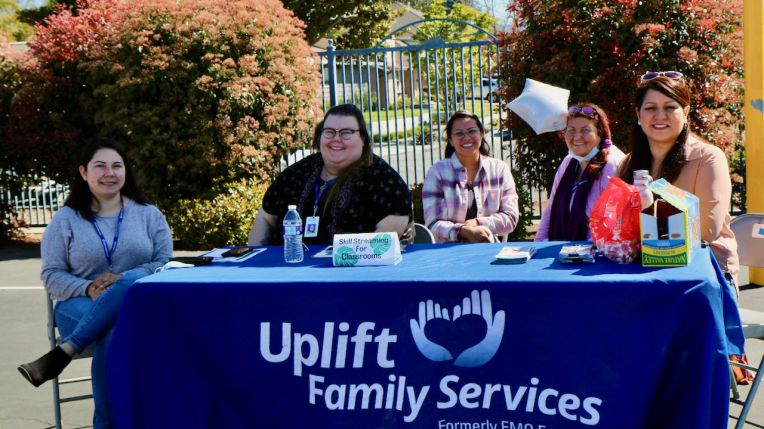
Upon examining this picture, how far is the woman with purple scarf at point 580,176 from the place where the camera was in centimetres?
482

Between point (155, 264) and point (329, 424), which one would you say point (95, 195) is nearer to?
point (155, 264)

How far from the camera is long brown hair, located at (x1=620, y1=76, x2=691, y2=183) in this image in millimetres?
4113

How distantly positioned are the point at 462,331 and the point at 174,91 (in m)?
7.74

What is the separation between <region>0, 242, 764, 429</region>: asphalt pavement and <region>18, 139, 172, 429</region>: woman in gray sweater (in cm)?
74

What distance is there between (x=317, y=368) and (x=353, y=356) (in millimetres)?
163

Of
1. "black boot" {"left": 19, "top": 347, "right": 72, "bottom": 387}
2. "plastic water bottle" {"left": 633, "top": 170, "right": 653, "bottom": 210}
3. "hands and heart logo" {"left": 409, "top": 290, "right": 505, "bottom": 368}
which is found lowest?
"black boot" {"left": 19, "top": 347, "right": 72, "bottom": 387}

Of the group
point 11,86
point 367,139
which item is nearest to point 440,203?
point 367,139

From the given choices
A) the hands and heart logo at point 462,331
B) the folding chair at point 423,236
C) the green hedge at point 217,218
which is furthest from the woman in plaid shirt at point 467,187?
the green hedge at point 217,218

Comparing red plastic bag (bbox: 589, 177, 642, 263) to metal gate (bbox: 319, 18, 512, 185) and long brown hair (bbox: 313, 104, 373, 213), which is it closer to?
long brown hair (bbox: 313, 104, 373, 213)

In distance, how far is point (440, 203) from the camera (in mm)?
5344

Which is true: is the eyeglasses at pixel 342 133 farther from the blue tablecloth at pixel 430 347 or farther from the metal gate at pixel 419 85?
the metal gate at pixel 419 85

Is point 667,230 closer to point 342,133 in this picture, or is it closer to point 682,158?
point 682,158

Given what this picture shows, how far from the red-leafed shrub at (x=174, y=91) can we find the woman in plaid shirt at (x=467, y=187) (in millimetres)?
5247

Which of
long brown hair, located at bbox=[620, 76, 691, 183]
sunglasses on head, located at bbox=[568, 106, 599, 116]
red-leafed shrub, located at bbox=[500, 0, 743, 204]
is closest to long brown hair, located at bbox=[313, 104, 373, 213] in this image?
sunglasses on head, located at bbox=[568, 106, 599, 116]
